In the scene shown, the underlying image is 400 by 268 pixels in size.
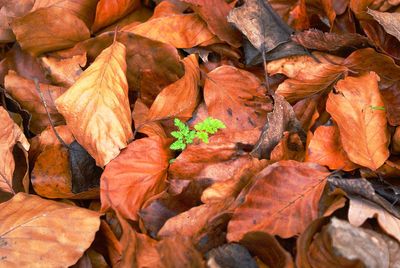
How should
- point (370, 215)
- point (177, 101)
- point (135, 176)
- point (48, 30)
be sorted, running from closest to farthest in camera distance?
point (370, 215), point (135, 176), point (177, 101), point (48, 30)

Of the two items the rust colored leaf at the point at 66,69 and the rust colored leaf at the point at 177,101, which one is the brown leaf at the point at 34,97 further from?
the rust colored leaf at the point at 177,101

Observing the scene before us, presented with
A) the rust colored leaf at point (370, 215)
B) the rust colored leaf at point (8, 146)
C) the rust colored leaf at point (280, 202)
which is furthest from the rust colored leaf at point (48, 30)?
the rust colored leaf at point (370, 215)

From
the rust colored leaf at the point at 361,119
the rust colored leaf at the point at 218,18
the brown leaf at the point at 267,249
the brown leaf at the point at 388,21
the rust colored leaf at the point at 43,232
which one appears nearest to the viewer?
the brown leaf at the point at 267,249

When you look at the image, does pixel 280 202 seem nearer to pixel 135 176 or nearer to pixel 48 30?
pixel 135 176

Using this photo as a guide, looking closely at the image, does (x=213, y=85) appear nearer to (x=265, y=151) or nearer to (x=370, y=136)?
(x=265, y=151)

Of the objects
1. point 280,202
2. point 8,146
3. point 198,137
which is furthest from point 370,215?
point 8,146

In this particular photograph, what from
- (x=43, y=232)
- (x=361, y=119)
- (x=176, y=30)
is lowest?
(x=43, y=232)

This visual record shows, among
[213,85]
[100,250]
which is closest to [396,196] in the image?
[213,85]

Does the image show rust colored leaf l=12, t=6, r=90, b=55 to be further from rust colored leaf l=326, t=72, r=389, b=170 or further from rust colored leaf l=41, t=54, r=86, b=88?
rust colored leaf l=326, t=72, r=389, b=170
